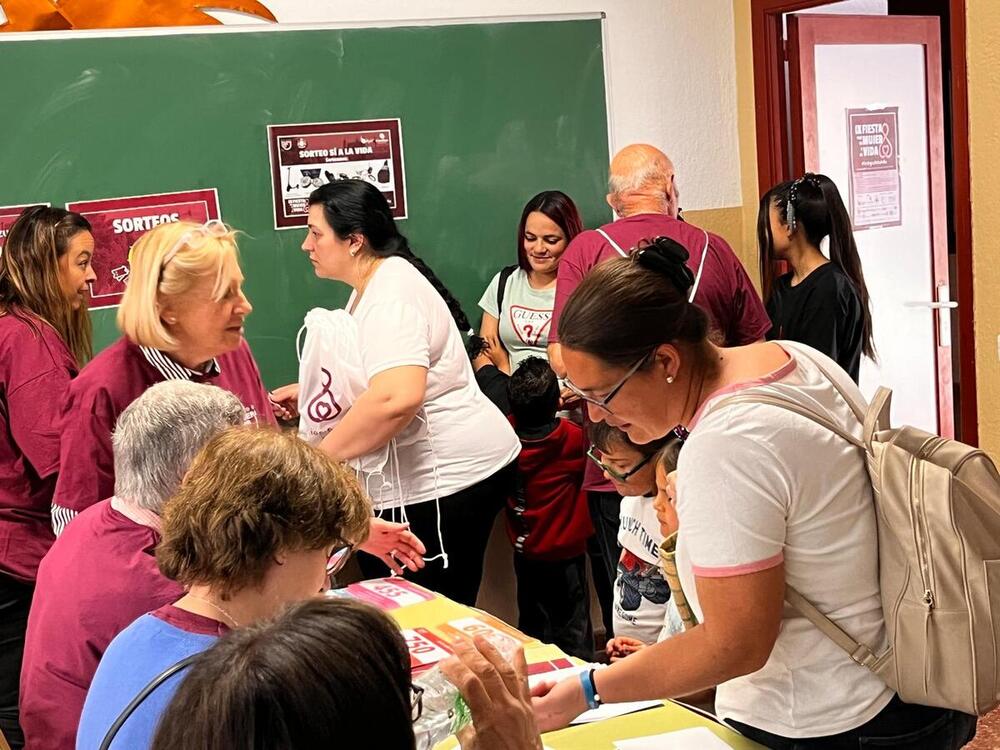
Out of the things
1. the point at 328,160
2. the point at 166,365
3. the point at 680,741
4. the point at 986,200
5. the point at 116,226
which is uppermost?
the point at 328,160

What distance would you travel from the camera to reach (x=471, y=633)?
7.86ft

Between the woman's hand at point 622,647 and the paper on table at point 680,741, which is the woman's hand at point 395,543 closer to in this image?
the woman's hand at point 622,647

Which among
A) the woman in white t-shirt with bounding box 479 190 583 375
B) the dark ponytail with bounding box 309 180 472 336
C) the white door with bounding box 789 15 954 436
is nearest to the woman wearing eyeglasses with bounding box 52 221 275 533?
the dark ponytail with bounding box 309 180 472 336

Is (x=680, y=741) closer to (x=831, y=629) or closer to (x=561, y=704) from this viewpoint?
(x=561, y=704)

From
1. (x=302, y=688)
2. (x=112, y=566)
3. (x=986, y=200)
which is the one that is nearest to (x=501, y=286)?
(x=986, y=200)

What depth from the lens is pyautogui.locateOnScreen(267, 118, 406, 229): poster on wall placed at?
3996mm

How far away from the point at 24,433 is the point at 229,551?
1.49 meters

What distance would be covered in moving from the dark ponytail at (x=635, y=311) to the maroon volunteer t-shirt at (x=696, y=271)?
1501mm

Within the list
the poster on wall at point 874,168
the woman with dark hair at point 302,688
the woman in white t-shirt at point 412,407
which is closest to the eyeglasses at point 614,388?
the woman with dark hair at point 302,688

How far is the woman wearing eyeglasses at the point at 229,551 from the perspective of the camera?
1.48 metres

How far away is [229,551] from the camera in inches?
59.9

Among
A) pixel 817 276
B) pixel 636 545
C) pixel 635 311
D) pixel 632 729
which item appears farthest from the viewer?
pixel 817 276

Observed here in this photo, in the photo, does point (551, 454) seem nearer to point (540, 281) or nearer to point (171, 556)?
point (540, 281)

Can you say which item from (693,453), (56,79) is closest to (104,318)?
(56,79)
